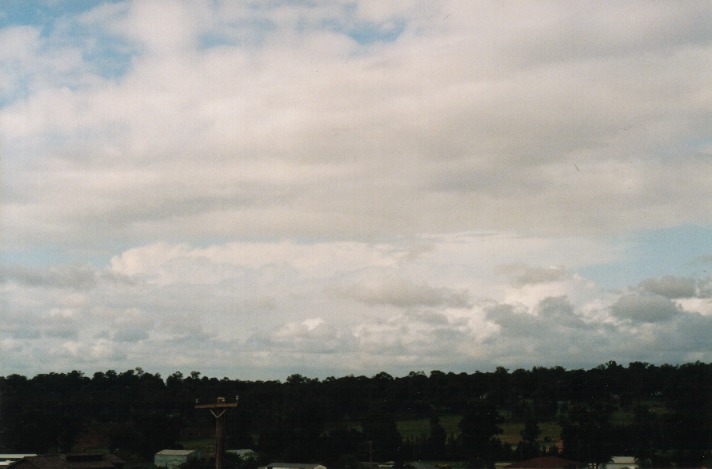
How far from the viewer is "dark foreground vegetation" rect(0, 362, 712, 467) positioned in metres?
99.2

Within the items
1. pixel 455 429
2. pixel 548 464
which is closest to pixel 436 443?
pixel 455 429

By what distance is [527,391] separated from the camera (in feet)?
422

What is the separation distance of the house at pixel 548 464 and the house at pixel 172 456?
39075 millimetres

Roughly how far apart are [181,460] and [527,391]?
2292 inches

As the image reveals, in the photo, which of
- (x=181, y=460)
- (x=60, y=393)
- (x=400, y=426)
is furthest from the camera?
(x=60, y=393)

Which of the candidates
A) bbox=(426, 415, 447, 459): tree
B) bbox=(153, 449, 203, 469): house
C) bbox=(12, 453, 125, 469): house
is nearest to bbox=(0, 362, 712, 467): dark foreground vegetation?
bbox=(426, 415, 447, 459): tree

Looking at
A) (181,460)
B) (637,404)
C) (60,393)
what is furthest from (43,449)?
(637,404)

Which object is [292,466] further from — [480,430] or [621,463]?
[621,463]

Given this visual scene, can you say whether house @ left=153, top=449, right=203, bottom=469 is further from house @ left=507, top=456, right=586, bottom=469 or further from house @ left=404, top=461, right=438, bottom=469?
house @ left=507, top=456, right=586, bottom=469

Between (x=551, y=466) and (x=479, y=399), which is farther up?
(x=479, y=399)

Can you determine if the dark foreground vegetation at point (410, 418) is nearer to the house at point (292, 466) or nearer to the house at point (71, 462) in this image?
A: the house at point (292, 466)

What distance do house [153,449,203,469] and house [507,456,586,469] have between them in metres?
39.1

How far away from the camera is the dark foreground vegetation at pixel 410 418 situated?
326 feet

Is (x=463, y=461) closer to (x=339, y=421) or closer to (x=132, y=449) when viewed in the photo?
(x=339, y=421)
